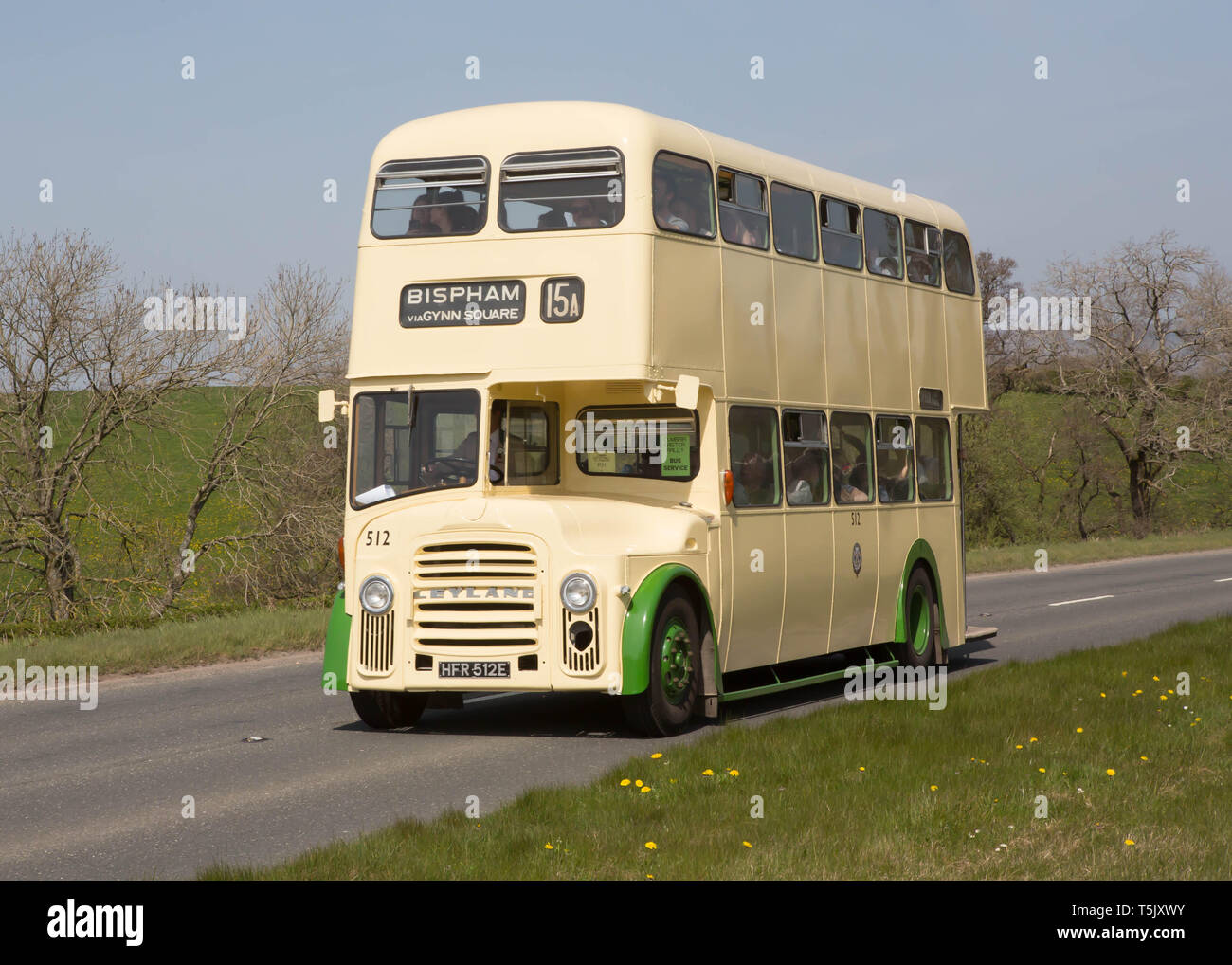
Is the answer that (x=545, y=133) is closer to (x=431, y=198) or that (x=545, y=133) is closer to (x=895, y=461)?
(x=431, y=198)

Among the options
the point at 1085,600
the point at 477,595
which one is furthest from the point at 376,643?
the point at 1085,600

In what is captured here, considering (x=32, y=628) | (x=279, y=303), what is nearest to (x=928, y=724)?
(x=32, y=628)

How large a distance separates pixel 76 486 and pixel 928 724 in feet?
52.0

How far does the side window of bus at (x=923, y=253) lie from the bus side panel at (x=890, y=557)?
7.25 feet

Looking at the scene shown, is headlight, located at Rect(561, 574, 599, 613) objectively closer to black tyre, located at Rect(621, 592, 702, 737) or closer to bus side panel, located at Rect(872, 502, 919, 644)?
black tyre, located at Rect(621, 592, 702, 737)

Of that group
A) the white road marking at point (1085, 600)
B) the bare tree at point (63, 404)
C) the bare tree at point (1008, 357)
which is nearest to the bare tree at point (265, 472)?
the bare tree at point (63, 404)

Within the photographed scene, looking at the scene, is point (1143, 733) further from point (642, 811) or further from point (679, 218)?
point (679, 218)

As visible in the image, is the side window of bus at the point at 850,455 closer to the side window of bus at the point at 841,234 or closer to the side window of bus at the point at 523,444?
the side window of bus at the point at 841,234

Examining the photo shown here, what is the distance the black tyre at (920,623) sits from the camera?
1476 cm

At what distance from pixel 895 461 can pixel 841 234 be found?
221cm

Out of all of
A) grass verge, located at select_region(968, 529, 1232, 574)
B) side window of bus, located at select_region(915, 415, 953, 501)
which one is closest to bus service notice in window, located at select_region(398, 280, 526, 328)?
side window of bus, located at select_region(915, 415, 953, 501)

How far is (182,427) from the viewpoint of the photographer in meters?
23.8

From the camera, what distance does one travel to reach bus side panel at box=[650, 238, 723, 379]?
11.0m
